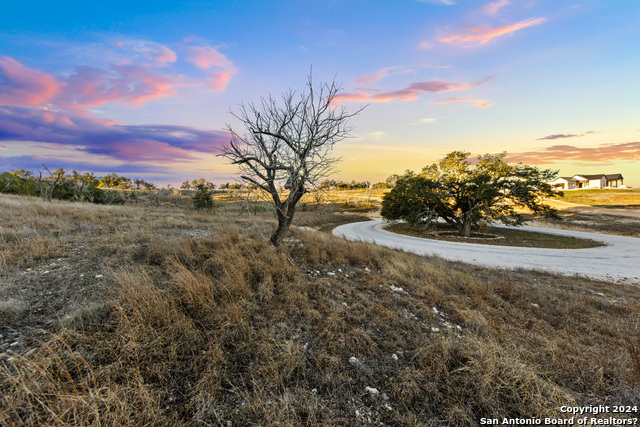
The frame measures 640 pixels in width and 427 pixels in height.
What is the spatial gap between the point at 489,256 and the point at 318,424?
1314 centimetres

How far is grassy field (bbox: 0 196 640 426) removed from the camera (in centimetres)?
249

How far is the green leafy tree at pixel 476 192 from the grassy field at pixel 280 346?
13633 millimetres

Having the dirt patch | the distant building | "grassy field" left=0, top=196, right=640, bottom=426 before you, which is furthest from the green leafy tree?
the distant building

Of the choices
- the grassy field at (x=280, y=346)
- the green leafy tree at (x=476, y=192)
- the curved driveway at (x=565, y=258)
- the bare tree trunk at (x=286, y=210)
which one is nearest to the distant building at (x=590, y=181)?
the green leafy tree at (x=476, y=192)

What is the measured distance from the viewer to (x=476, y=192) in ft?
61.7

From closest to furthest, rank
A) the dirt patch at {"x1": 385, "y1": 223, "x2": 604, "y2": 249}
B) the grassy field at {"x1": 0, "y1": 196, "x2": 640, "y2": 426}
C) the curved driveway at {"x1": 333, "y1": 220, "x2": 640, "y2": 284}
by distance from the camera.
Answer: the grassy field at {"x1": 0, "y1": 196, "x2": 640, "y2": 426} → the curved driveway at {"x1": 333, "y1": 220, "x2": 640, "y2": 284} → the dirt patch at {"x1": 385, "y1": 223, "x2": 604, "y2": 249}

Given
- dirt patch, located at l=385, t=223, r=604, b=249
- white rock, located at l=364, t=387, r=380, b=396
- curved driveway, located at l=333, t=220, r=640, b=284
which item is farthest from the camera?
dirt patch, located at l=385, t=223, r=604, b=249

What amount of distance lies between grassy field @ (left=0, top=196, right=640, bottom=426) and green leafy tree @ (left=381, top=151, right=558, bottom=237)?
1363 cm

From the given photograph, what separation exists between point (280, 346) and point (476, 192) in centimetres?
2015

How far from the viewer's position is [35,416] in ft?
7.11

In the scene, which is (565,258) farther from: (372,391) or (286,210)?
(372,391)

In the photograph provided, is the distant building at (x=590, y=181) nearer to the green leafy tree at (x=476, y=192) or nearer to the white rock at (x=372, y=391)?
the green leafy tree at (x=476, y=192)

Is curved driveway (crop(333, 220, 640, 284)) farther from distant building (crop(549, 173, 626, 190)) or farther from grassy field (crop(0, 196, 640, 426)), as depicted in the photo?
distant building (crop(549, 173, 626, 190))

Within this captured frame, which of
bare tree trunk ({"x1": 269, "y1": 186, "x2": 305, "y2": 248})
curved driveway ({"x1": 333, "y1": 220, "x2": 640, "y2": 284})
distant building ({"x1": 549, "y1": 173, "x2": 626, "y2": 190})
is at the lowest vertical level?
curved driveway ({"x1": 333, "y1": 220, "x2": 640, "y2": 284})
